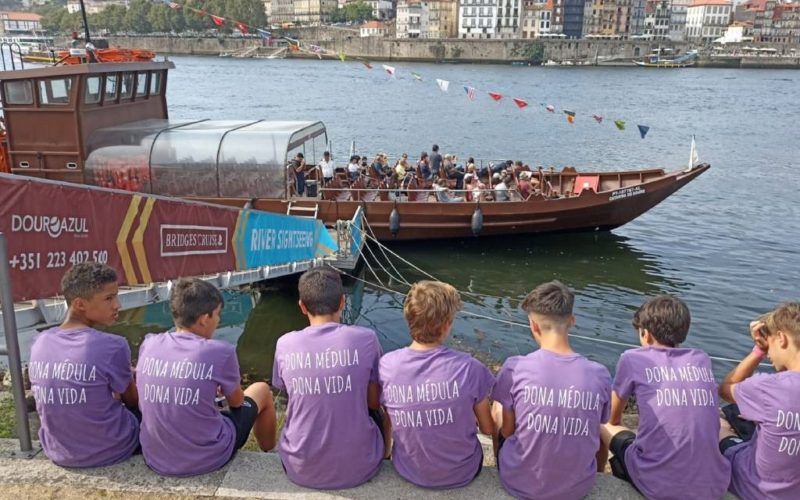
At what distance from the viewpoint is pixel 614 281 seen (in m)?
17.4

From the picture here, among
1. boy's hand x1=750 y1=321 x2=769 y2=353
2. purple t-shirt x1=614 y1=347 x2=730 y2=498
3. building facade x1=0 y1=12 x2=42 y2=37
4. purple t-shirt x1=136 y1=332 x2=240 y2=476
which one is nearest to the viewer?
purple t-shirt x1=614 y1=347 x2=730 y2=498

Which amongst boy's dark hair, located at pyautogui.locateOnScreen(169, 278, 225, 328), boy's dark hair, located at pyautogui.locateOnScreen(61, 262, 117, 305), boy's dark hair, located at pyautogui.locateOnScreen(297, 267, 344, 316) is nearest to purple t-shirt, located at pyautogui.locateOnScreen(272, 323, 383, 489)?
boy's dark hair, located at pyautogui.locateOnScreen(297, 267, 344, 316)

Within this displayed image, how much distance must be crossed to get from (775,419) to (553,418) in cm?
124

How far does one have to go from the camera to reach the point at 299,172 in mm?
16688

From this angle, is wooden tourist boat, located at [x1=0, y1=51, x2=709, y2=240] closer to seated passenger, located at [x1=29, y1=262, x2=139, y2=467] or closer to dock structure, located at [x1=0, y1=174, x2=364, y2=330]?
dock structure, located at [x1=0, y1=174, x2=364, y2=330]

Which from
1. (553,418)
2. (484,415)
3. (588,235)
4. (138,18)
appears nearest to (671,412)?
(553,418)

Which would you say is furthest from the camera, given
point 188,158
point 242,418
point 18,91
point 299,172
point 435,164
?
point 435,164

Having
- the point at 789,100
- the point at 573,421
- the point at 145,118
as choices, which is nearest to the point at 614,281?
A: the point at 145,118

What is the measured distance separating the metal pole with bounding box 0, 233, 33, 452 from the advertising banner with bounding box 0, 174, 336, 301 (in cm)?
210

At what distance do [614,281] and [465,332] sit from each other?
584cm

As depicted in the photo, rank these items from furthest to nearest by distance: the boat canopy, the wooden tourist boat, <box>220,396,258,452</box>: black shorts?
1. the boat canopy
2. the wooden tourist boat
3. <box>220,396,258,452</box>: black shorts

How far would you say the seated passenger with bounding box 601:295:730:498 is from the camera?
376cm

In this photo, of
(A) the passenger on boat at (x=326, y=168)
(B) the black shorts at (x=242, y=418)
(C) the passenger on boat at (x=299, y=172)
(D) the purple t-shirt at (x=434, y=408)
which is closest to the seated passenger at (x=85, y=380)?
(B) the black shorts at (x=242, y=418)

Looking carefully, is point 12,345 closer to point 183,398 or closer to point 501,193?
point 183,398
